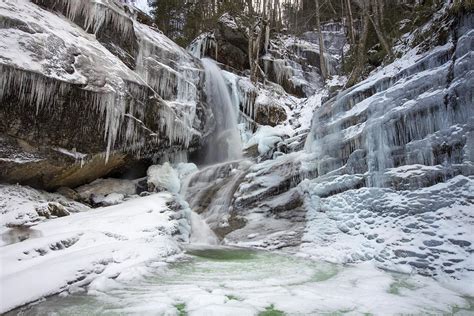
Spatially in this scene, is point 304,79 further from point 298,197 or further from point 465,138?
point 465,138

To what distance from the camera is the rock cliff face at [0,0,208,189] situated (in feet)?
26.1

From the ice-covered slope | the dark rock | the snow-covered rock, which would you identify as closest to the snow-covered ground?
the snow-covered rock

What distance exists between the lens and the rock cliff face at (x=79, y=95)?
26.1 ft

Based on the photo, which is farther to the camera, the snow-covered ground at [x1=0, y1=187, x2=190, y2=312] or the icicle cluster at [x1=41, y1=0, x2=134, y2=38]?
the icicle cluster at [x1=41, y1=0, x2=134, y2=38]

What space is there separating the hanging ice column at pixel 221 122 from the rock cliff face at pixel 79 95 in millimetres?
2058

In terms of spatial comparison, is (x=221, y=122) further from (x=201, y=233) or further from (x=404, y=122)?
(x=404, y=122)

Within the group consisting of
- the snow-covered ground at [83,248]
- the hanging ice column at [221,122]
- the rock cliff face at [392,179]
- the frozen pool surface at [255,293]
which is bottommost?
the frozen pool surface at [255,293]

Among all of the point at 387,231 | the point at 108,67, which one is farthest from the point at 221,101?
the point at 387,231

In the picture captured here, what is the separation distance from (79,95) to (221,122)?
6.56 meters

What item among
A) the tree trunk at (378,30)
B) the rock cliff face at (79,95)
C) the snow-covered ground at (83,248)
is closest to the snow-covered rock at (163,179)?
the rock cliff face at (79,95)

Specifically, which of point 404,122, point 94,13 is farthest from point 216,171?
point 404,122

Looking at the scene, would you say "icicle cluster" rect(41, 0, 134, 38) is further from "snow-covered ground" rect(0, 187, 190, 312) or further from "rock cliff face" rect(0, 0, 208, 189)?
"snow-covered ground" rect(0, 187, 190, 312)

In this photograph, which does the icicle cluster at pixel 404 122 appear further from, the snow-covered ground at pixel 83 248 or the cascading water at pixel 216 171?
the snow-covered ground at pixel 83 248

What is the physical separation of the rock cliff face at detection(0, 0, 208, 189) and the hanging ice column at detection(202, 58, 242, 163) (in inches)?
81.0
